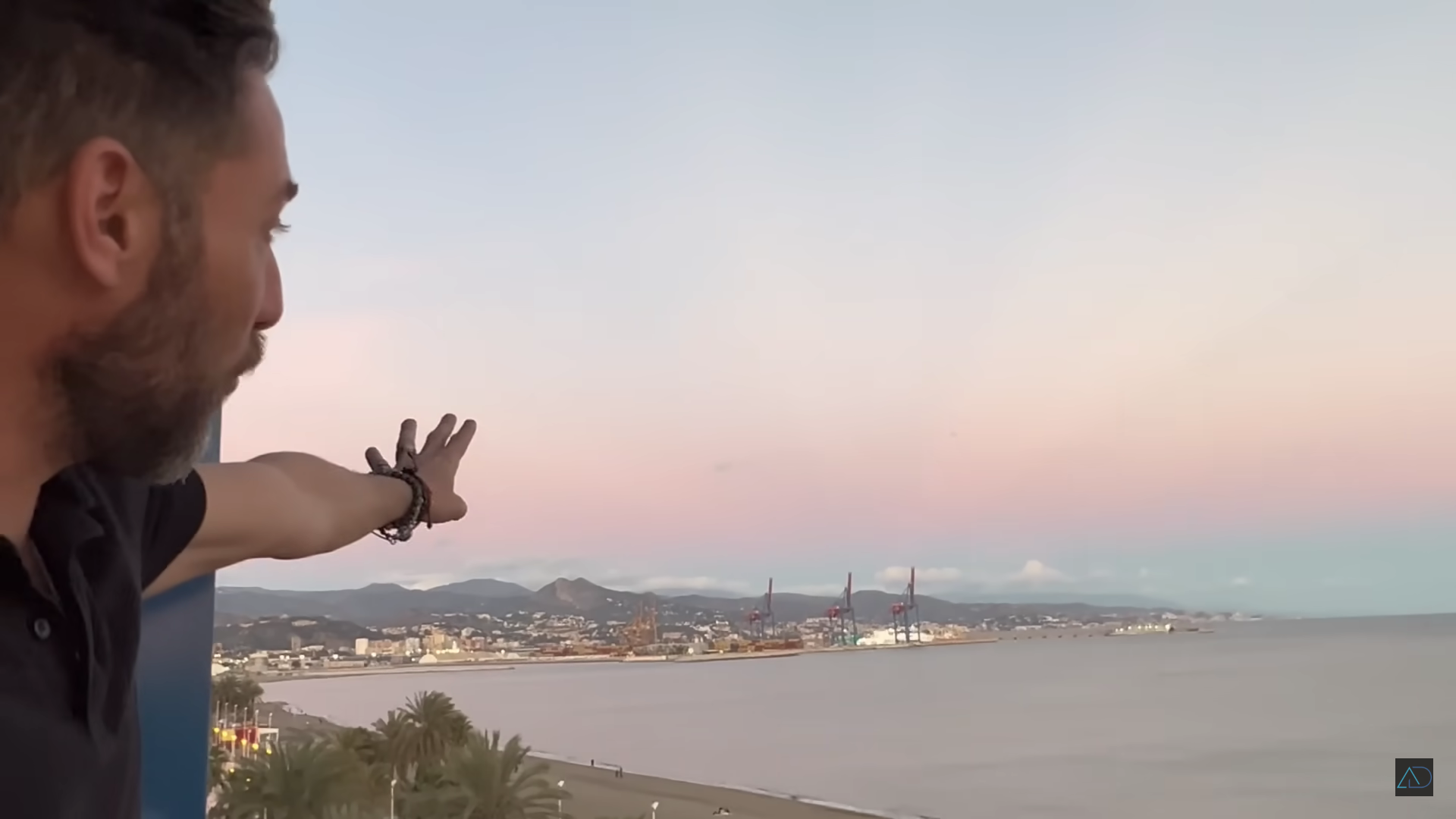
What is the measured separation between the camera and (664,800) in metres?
15.8

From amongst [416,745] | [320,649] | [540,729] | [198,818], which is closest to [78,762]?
[198,818]

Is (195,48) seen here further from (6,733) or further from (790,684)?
(790,684)

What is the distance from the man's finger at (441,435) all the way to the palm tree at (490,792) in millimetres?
7621

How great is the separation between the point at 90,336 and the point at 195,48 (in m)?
0.08

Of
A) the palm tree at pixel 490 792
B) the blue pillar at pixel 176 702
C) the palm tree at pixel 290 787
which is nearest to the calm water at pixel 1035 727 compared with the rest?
the palm tree at pixel 490 792

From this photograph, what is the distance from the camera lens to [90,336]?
11.0 inches

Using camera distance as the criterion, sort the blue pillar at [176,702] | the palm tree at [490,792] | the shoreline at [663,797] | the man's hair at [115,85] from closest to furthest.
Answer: the man's hair at [115,85] < the blue pillar at [176,702] < the palm tree at [490,792] < the shoreline at [663,797]

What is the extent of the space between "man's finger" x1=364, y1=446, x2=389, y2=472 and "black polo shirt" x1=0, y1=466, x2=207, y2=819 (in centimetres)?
23

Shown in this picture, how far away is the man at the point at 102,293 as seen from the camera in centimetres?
27

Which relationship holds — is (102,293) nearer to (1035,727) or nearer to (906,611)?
(1035,727)

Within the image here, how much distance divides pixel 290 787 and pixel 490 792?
68.9 inches

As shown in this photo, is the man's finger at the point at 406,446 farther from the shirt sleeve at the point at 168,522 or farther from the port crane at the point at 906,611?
the port crane at the point at 906,611

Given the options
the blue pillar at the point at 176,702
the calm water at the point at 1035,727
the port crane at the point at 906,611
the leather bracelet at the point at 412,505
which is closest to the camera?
the leather bracelet at the point at 412,505

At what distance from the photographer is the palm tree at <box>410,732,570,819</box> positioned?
7.79m
